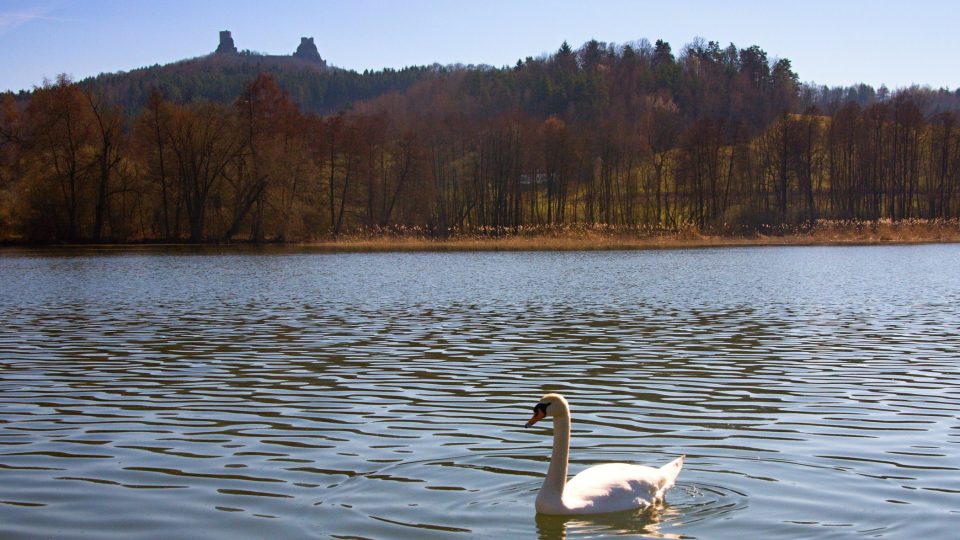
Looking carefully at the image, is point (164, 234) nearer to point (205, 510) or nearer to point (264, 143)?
point (264, 143)

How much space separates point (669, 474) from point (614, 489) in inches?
25.2

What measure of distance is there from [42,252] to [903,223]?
56.2 m

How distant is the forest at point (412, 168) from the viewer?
7231 cm

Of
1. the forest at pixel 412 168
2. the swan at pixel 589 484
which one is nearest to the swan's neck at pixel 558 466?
the swan at pixel 589 484

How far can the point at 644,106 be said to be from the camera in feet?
443

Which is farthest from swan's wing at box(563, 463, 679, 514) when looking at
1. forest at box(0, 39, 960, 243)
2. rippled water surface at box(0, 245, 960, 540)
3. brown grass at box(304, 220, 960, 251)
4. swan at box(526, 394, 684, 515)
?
forest at box(0, 39, 960, 243)

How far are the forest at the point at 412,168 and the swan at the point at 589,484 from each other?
54.5 m

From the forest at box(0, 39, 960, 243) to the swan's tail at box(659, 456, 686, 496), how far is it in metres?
54.3

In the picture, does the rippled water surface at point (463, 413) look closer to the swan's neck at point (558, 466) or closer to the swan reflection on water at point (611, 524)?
the swan reflection on water at point (611, 524)

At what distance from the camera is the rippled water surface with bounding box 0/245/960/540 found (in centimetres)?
789

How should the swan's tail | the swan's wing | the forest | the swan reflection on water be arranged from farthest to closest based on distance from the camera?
the forest < the swan's tail < the swan's wing < the swan reflection on water

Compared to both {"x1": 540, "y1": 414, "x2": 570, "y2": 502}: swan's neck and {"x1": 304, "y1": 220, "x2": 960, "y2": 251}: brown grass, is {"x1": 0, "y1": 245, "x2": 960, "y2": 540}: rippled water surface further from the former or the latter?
{"x1": 304, "y1": 220, "x2": 960, "y2": 251}: brown grass

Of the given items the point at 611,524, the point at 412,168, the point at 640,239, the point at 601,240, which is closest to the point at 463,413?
the point at 611,524

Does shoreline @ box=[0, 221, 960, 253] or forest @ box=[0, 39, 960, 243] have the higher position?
forest @ box=[0, 39, 960, 243]
